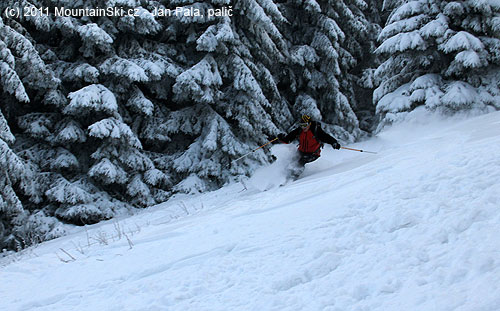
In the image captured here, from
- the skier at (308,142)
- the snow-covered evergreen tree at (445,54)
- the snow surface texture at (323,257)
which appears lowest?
the snow surface texture at (323,257)

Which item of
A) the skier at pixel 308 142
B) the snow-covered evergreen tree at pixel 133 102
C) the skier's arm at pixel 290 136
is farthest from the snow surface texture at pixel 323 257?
the snow-covered evergreen tree at pixel 133 102

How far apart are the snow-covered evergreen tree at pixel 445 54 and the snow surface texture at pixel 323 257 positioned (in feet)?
A: 20.8

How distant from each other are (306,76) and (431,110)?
678 centimetres

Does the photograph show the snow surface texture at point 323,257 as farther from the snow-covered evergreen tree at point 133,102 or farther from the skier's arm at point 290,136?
the snow-covered evergreen tree at point 133,102

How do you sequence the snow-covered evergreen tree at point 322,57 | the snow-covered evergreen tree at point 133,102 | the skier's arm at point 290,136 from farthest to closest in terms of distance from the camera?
the snow-covered evergreen tree at point 322,57
the snow-covered evergreen tree at point 133,102
the skier's arm at point 290,136

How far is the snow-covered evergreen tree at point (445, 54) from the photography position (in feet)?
37.7

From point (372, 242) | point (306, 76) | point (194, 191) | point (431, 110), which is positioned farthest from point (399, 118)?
point (372, 242)

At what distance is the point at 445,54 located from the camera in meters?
12.6

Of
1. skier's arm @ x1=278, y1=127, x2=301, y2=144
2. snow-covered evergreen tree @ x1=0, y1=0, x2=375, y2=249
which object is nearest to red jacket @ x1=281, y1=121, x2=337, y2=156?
skier's arm @ x1=278, y1=127, x2=301, y2=144

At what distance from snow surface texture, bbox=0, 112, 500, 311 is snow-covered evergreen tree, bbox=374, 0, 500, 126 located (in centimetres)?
633

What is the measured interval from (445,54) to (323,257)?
1179cm

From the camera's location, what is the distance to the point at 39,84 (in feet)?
36.2

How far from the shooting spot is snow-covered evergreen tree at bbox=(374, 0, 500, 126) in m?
11.5

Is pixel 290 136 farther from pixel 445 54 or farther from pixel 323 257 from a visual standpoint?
pixel 445 54
